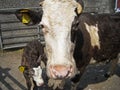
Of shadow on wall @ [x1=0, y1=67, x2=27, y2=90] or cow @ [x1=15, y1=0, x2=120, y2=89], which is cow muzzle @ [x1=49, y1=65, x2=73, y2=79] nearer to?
cow @ [x1=15, y1=0, x2=120, y2=89]

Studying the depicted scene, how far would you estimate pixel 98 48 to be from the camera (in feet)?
17.3

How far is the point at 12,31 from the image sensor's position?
9.55 metres

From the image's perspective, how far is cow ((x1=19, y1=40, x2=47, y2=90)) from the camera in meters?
5.05

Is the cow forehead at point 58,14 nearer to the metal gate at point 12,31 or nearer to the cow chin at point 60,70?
the cow chin at point 60,70

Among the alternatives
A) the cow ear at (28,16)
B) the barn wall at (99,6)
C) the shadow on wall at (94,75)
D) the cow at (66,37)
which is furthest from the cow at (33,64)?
the barn wall at (99,6)

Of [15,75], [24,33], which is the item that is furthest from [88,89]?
[24,33]

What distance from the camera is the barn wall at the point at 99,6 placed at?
423 inches

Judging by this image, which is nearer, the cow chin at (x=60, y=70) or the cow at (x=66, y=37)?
the cow chin at (x=60, y=70)

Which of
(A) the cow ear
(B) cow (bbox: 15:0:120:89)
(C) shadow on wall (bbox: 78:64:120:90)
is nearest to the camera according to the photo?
(B) cow (bbox: 15:0:120:89)

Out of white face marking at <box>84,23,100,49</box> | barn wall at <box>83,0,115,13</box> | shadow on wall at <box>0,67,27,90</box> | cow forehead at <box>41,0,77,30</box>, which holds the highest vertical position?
cow forehead at <box>41,0,77,30</box>

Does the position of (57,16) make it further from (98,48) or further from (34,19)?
(98,48)

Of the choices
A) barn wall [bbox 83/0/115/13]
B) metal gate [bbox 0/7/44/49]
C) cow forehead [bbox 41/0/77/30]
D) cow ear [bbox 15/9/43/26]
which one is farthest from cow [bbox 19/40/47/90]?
barn wall [bbox 83/0/115/13]

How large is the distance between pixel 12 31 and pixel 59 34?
615cm

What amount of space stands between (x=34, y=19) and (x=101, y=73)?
10.3 feet
